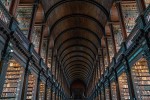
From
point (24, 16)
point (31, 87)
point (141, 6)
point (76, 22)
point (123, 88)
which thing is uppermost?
point (76, 22)

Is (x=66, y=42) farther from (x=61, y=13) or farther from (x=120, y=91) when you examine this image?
(x=120, y=91)

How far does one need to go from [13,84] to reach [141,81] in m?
7.98

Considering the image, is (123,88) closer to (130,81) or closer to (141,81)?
(141,81)

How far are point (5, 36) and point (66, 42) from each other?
17283mm

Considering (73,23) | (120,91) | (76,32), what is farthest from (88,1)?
Answer: (120,91)

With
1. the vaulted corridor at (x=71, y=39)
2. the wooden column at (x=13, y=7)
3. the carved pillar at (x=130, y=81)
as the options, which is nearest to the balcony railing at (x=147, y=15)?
the vaulted corridor at (x=71, y=39)

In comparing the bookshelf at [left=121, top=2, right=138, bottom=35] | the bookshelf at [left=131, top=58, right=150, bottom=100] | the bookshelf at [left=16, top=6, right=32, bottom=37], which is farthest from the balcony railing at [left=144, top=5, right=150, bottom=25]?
the bookshelf at [left=16, top=6, right=32, bottom=37]

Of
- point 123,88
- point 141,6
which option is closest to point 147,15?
point 141,6

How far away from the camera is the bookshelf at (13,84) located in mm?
8708

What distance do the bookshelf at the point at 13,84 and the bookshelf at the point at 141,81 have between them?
22.0ft

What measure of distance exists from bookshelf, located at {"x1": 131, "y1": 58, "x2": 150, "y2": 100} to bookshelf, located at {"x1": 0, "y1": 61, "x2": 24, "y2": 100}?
6699mm

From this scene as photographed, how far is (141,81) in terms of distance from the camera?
9.82 meters

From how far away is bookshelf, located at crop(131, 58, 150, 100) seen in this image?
9.09 meters

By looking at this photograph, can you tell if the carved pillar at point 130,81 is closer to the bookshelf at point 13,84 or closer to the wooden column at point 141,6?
the wooden column at point 141,6
